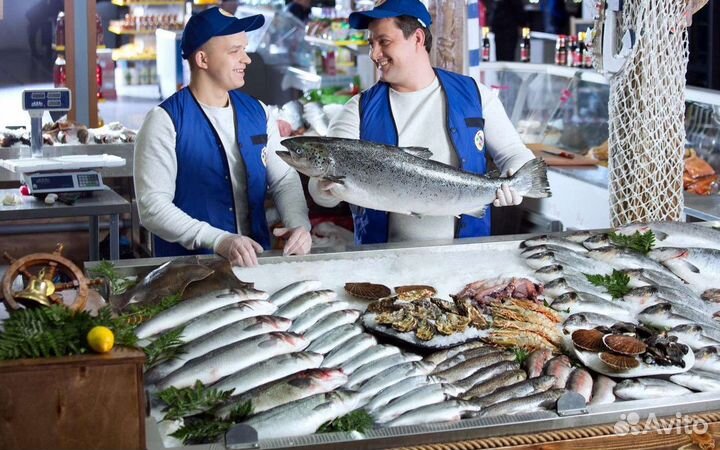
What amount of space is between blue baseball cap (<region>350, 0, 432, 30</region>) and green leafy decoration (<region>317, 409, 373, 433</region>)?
1977 millimetres

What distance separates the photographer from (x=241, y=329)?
9.43 feet

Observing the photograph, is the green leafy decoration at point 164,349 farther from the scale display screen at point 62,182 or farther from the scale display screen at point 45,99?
the scale display screen at point 45,99

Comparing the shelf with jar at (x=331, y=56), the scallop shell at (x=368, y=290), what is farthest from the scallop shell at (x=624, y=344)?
the shelf with jar at (x=331, y=56)

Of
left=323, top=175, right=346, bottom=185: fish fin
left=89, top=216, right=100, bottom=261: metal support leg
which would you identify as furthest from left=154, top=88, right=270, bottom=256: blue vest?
left=89, top=216, right=100, bottom=261: metal support leg

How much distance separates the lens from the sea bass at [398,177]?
3.54 meters

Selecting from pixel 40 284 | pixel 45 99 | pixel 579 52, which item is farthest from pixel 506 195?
pixel 579 52

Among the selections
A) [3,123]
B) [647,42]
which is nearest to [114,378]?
[647,42]

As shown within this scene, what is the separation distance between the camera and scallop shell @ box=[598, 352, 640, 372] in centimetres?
286

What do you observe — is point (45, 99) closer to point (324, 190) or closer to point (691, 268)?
point (324, 190)

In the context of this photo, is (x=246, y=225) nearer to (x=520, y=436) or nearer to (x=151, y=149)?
(x=151, y=149)

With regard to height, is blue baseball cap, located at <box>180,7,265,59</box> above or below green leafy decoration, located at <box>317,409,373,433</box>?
above

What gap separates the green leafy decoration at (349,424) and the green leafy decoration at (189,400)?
259 millimetres

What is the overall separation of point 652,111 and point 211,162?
193 cm

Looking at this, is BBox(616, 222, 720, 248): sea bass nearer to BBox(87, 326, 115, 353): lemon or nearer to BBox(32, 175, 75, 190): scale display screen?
BBox(87, 326, 115, 353): lemon
